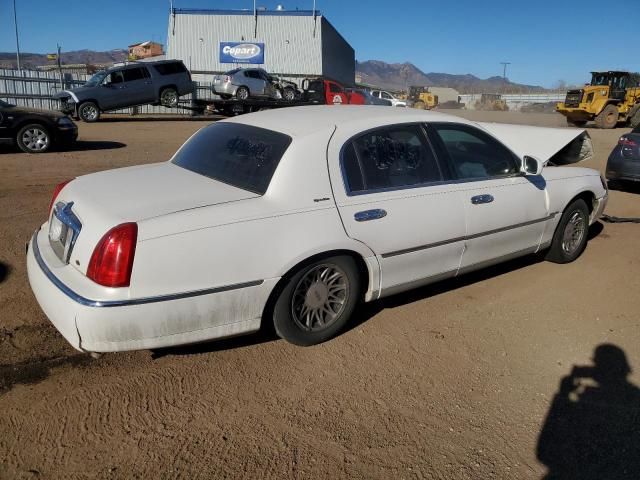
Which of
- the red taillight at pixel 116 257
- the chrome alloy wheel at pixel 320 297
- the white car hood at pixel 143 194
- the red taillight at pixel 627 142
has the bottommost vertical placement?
the chrome alloy wheel at pixel 320 297

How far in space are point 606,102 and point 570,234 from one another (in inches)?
915

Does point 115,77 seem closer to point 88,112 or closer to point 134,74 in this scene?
point 134,74

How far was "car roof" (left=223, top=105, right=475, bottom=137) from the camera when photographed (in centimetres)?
376

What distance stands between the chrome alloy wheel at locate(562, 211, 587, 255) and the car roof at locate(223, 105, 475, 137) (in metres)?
1.61

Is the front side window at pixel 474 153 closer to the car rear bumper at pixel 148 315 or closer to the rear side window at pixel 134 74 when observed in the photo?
the car rear bumper at pixel 148 315

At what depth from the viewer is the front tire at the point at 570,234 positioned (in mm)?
5184

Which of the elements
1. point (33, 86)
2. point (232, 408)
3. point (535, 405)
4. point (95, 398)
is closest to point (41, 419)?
point (95, 398)

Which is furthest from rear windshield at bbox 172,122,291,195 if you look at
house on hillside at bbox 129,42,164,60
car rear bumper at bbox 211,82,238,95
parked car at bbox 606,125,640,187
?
house on hillside at bbox 129,42,164,60

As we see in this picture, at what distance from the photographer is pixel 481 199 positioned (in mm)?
4230

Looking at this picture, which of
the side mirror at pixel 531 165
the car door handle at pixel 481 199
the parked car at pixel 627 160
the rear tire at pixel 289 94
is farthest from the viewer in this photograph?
the rear tire at pixel 289 94

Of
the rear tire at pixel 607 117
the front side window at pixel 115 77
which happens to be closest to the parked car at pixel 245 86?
the front side window at pixel 115 77

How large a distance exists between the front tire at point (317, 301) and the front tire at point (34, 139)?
32.2 feet

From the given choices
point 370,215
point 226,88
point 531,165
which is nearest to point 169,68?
point 226,88

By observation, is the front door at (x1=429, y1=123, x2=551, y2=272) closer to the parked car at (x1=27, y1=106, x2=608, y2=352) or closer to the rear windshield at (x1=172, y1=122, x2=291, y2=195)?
the parked car at (x1=27, y1=106, x2=608, y2=352)
